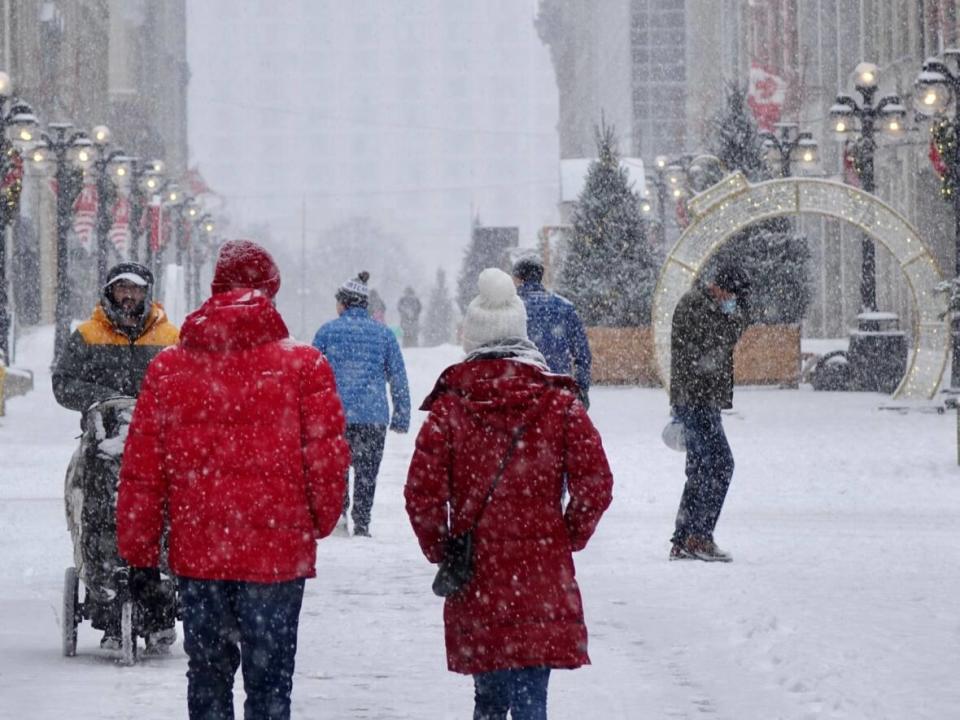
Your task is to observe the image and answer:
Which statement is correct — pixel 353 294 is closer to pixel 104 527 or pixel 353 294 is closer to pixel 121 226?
pixel 104 527

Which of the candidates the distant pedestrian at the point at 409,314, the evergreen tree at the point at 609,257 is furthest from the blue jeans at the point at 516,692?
the distant pedestrian at the point at 409,314

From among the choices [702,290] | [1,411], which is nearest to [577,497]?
[702,290]

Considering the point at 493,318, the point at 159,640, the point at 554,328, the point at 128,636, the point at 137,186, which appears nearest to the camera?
the point at 493,318

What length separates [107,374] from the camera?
7.94 metres

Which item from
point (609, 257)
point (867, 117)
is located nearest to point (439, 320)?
point (609, 257)

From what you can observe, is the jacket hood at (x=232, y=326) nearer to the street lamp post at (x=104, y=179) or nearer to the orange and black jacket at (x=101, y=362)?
the orange and black jacket at (x=101, y=362)

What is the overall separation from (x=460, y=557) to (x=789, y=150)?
32.6 metres

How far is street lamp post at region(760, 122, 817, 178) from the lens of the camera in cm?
3456

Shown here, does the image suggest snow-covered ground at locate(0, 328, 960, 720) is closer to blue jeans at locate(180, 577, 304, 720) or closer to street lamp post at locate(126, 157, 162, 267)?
blue jeans at locate(180, 577, 304, 720)

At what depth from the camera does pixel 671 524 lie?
13.6 m

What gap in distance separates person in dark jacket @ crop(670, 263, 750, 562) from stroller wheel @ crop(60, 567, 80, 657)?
4.06 m

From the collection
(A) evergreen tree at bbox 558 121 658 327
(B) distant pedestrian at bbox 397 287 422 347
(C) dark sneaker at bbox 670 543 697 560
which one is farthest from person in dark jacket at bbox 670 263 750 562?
(B) distant pedestrian at bbox 397 287 422 347

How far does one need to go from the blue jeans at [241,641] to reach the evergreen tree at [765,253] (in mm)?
30034

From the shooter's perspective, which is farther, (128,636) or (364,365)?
(364,365)
